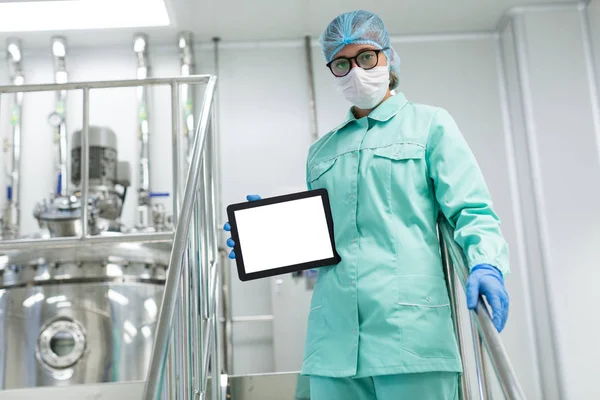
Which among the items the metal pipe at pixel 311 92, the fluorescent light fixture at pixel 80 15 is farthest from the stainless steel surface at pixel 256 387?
the fluorescent light fixture at pixel 80 15

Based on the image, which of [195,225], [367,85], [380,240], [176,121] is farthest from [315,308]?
[176,121]

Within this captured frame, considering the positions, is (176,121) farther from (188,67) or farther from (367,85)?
(188,67)

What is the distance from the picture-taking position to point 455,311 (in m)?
1.25

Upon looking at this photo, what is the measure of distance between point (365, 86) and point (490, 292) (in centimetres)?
57

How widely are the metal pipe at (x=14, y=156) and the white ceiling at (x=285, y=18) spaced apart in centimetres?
10

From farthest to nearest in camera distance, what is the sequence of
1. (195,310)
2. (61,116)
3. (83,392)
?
1. (61,116)
2. (83,392)
3. (195,310)

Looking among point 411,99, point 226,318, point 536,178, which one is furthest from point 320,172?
point 411,99

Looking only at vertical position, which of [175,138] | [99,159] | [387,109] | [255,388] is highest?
[99,159]

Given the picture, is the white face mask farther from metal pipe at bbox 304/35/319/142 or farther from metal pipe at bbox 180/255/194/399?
metal pipe at bbox 304/35/319/142

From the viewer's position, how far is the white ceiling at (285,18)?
3518mm

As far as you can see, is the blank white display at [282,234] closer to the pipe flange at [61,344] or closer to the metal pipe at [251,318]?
the pipe flange at [61,344]

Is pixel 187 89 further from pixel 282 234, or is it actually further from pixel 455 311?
pixel 455 311

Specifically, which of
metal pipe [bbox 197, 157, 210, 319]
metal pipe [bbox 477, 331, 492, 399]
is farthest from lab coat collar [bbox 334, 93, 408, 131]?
metal pipe [bbox 477, 331, 492, 399]

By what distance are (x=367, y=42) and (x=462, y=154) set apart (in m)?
0.35
